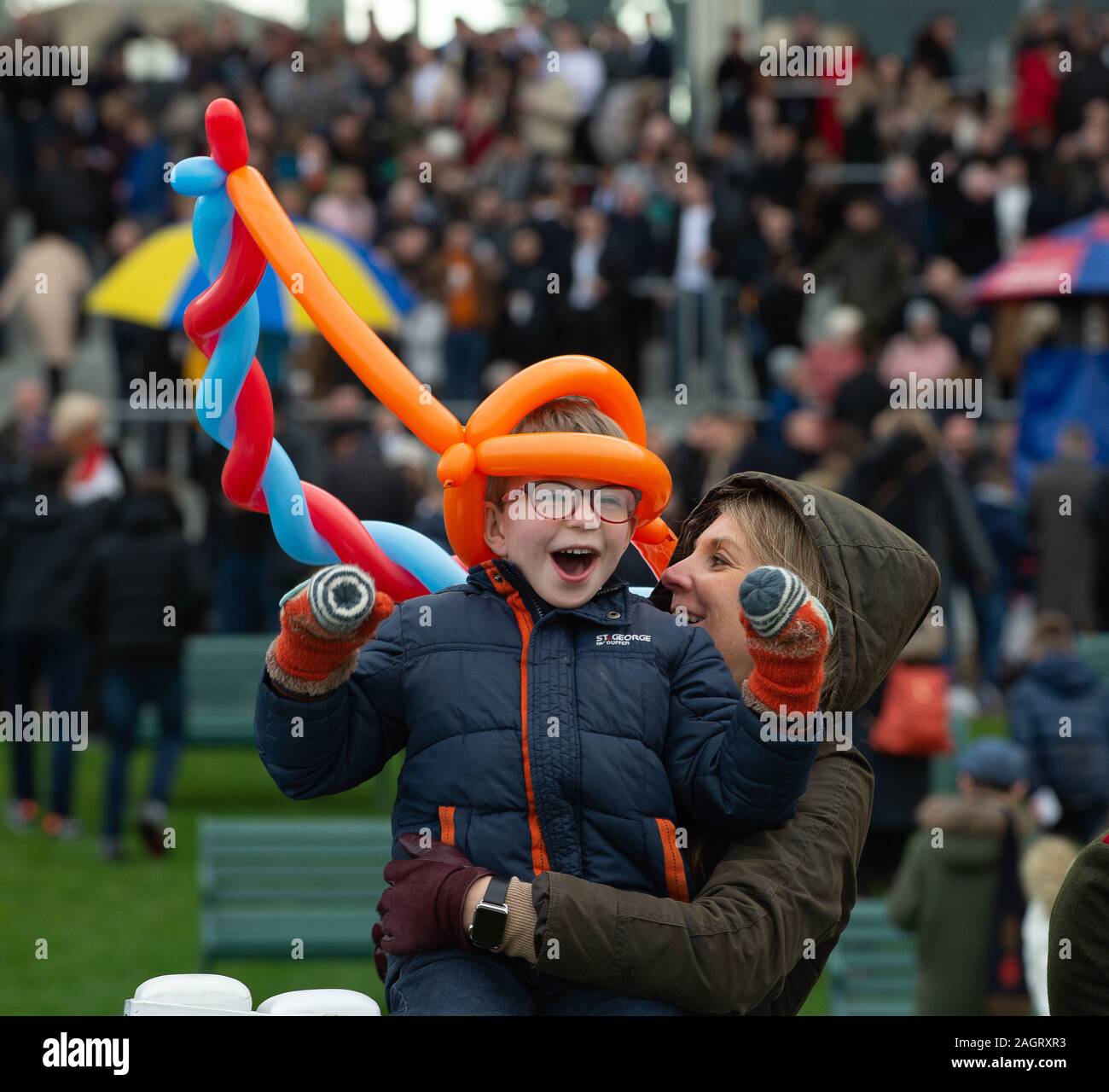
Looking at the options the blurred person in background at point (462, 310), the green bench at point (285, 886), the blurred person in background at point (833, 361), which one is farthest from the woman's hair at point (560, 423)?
the blurred person in background at point (462, 310)

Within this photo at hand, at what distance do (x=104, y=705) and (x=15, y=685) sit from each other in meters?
1.01

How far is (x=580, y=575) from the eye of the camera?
345 cm

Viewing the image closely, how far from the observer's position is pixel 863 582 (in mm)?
3627

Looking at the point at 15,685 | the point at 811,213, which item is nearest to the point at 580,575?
the point at 15,685

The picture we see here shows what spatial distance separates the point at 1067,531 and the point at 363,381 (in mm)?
11250

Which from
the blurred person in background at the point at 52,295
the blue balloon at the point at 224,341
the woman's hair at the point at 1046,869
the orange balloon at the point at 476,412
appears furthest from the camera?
the blurred person in background at the point at 52,295

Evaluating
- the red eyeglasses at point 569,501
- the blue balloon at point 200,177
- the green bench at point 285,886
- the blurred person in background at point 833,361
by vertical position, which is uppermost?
the blurred person in background at point 833,361

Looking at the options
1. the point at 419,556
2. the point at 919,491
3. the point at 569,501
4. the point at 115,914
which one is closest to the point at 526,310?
the point at 919,491

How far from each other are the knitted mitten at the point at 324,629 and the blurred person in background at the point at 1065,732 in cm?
712

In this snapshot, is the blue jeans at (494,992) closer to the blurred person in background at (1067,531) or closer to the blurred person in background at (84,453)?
the blurred person in background at (84,453)

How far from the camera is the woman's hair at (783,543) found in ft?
11.8

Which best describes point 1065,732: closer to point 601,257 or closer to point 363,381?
point 363,381

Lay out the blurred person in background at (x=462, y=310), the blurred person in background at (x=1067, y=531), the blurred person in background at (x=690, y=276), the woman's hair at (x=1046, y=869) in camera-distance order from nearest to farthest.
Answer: the woman's hair at (x=1046, y=869) → the blurred person in background at (x=1067, y=531) → the blurred person in background at (x=462, y=310) → the blurred person in background at (x=690, y=276)
